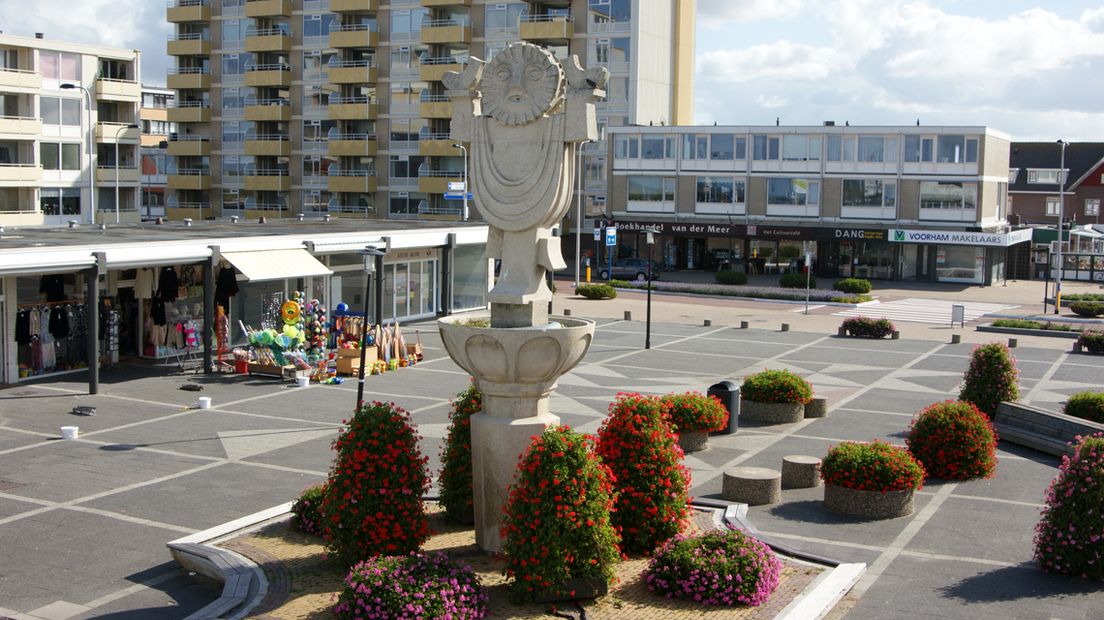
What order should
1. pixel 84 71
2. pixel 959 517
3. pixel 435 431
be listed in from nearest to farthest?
A: pixel 959 517 < pixel 435 431 < pixel 84 71

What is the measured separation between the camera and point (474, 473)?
14.1 m

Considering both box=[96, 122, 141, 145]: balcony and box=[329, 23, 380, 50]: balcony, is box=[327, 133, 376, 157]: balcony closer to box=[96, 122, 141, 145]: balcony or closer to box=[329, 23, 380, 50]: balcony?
box=[329, 23, 380, 50]: balcony

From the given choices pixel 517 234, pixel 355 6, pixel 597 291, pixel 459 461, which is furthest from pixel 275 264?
pixel 355 6

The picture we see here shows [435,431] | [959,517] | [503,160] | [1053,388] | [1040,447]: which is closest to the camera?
[503,160]

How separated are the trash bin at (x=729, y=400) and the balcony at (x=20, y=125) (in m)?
49.7

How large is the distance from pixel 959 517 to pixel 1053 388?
1489cm

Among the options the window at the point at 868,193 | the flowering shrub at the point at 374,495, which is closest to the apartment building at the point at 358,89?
the window at the point at 868,193

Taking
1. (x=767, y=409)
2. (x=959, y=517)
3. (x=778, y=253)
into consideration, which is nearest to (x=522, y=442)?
(x=959, y=517)

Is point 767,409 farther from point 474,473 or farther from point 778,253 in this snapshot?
point 778,253

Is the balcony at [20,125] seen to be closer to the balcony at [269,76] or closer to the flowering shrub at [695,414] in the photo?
the balcony at [269,76]

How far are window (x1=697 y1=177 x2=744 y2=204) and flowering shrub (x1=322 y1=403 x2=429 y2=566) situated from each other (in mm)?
56607

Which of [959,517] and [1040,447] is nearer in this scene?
[959,517]

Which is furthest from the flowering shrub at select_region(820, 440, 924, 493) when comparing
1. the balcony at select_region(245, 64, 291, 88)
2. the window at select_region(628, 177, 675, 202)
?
the balcony at select_region(245, 64, 291, 88)

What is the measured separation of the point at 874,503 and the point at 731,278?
4415 centimetres
